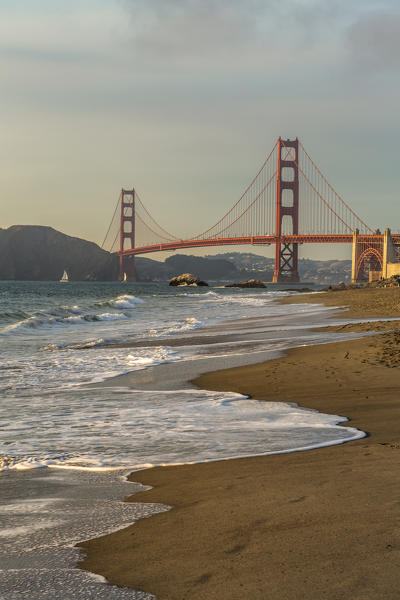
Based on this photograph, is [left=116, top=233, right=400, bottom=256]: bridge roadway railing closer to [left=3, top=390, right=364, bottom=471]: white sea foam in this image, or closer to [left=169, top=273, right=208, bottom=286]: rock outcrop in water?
[left=169, top=273, right=208, bottom=286]: rock outcrop in water

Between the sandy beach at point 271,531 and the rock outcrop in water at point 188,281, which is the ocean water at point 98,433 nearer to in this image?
the sandy beach at point 271,531

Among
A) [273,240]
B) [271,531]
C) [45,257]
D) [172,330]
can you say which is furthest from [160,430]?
[45,257]

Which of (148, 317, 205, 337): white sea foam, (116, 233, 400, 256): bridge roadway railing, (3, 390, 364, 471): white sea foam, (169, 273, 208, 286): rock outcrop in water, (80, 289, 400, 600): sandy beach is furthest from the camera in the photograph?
(169, 273, 208, 286): rock outcrop in water

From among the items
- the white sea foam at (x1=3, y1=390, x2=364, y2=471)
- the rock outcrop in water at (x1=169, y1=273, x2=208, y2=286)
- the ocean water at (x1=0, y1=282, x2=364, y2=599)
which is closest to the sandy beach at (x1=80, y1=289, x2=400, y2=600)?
the ocean water at (x1=0, y1=282, x2=364, y2=599)

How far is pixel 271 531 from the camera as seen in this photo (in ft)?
8.48

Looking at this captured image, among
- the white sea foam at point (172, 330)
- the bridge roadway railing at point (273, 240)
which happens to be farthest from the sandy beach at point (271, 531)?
the bridge roadway railing at point (273, 240)

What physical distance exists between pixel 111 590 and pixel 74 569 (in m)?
0.25

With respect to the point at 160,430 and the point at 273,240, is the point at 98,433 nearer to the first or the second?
the point at 160,430

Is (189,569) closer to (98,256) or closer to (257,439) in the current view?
(257,439)

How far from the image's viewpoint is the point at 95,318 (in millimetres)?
23750

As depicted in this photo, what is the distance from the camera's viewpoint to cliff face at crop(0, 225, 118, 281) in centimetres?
18201

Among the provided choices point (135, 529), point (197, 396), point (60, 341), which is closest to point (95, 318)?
point (60, 341)

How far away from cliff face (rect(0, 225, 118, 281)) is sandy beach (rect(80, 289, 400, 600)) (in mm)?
173133

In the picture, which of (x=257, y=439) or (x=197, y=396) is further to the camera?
(x=197, y=396)
